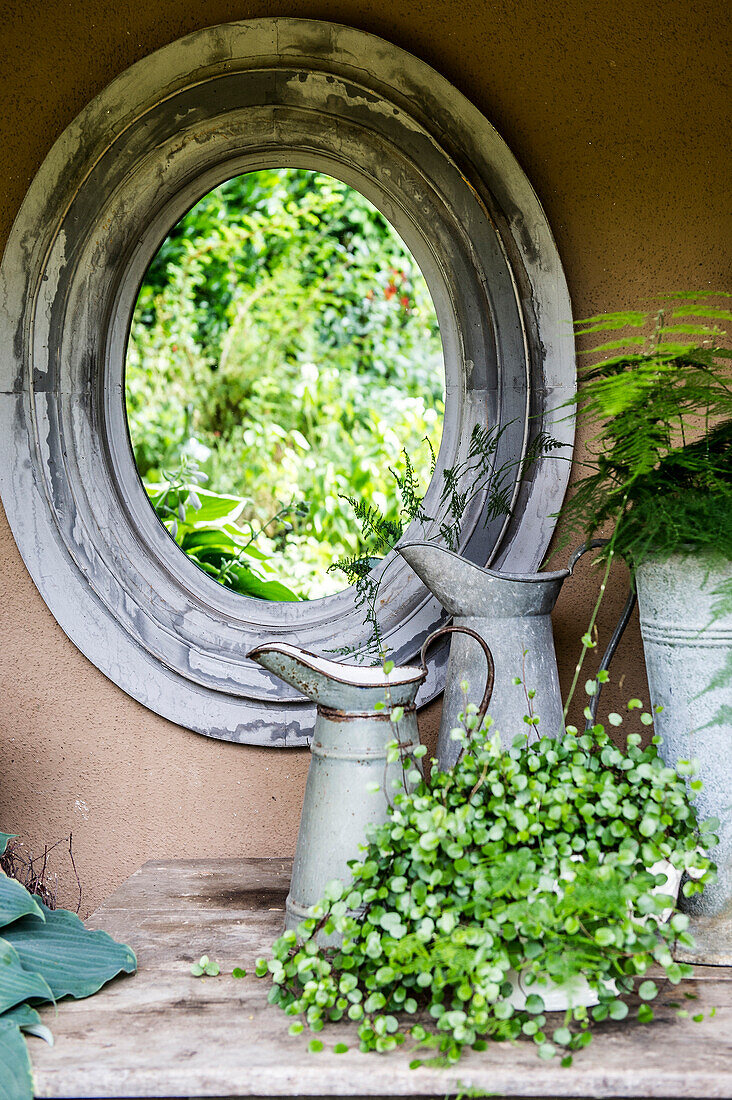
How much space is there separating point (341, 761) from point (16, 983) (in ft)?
1.41

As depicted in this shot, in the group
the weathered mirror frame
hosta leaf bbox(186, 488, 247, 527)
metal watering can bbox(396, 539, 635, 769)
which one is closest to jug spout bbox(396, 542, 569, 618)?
metal watering can bbox(396, 539, 635, 769)

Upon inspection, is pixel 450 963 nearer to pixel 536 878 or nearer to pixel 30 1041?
pixel 536 878

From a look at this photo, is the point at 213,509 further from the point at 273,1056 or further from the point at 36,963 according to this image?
the point at 273,1056

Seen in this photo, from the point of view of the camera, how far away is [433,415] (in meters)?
3.58

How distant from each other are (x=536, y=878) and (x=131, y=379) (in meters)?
3.78

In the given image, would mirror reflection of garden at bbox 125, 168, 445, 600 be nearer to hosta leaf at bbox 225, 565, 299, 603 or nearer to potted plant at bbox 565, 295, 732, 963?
hosta leaf at bbox 225, 565, 299, 603

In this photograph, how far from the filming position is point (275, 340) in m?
4.34

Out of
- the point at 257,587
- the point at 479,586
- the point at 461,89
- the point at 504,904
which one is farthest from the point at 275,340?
the point at 504,904

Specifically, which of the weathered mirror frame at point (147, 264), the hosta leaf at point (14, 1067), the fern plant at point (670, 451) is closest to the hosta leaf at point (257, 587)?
the weathered mirror frame at point (147, 264)

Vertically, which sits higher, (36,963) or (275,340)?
(275,340)

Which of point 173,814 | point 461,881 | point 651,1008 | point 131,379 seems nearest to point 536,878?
point 461,881

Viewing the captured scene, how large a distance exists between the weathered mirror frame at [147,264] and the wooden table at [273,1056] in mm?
558

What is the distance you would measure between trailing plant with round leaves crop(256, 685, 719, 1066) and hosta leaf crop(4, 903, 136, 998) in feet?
0.61

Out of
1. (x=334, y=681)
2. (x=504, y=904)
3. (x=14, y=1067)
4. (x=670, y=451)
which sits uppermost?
(x=670, y=451)
